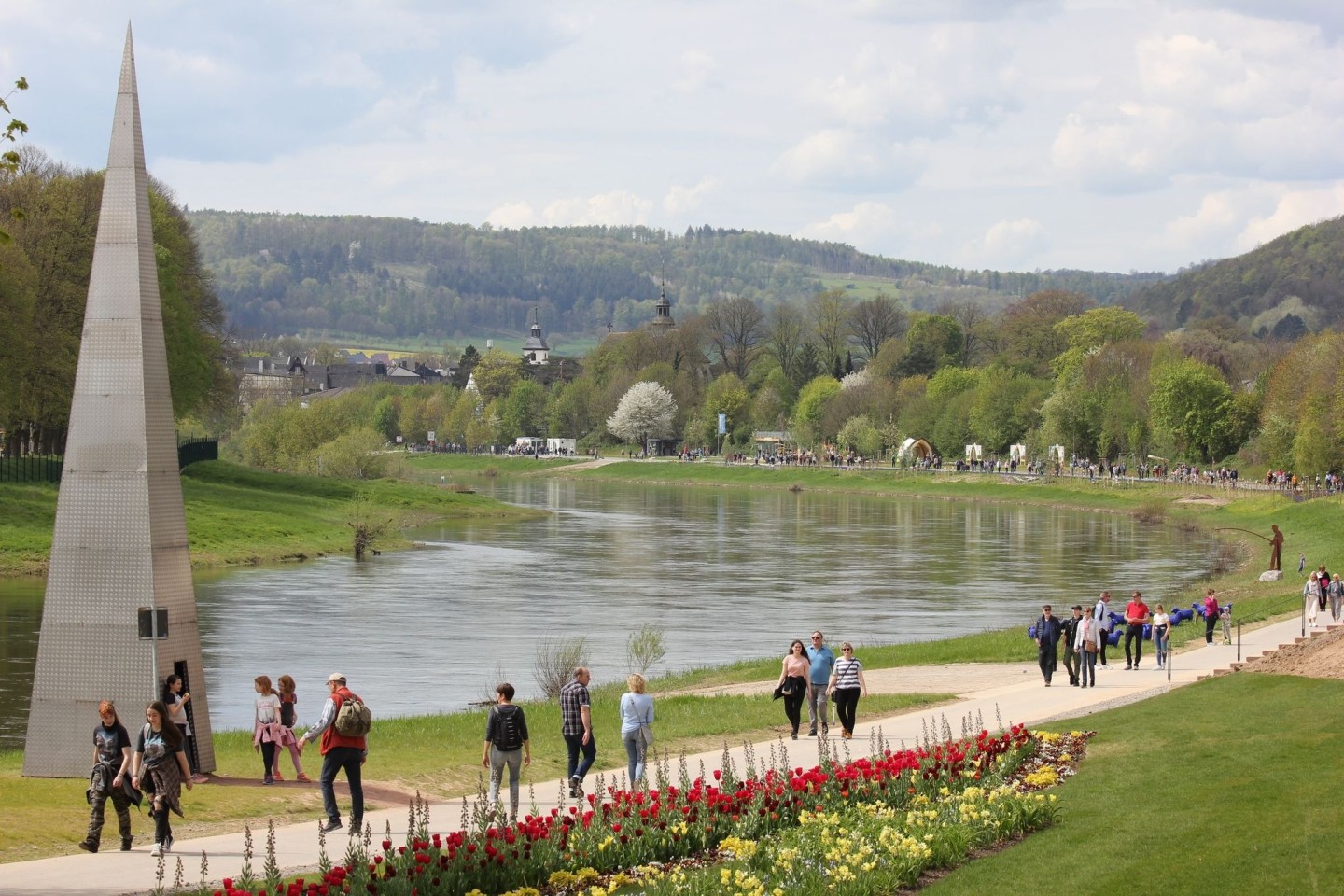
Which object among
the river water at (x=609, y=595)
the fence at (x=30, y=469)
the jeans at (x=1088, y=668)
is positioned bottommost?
the river water at (x=609, y=595)

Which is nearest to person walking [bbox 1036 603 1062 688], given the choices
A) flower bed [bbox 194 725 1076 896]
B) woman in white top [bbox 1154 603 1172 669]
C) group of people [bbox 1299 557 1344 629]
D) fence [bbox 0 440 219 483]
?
woman in white top [bbox 1154 603 1172 669]

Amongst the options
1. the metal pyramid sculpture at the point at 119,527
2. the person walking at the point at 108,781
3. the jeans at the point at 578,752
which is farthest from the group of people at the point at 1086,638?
the person walking at the point at 108,781

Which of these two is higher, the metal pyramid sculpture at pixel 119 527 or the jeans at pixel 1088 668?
the metal pyramid sculpture at pixel 119 527

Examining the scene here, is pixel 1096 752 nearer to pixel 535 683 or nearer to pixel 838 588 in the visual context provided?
pixel 535 683

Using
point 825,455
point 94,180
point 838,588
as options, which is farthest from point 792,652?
point 825,455

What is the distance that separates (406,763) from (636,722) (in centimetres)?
553

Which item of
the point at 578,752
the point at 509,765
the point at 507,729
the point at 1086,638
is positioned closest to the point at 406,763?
the point at 578,752

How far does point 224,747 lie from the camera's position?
28469mm

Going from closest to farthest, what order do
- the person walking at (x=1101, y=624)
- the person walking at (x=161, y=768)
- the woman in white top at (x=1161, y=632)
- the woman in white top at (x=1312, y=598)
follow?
the person walking at (x=161, y=768) → the woman in white top at (x=1161, y=632) → the person walking at (x=1101, y=624) → the woman in white top at (x=1312, y=598)

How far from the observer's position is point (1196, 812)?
64.4ft

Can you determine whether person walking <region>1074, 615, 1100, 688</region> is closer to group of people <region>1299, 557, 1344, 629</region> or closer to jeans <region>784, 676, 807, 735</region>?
jeans <region>784, 676, 807, 735</region>

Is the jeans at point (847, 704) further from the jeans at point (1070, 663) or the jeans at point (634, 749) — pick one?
the jeans at point (1070, 663)

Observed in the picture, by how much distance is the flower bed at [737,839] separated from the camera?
16.0m

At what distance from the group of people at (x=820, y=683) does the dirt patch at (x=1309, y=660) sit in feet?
30.1
